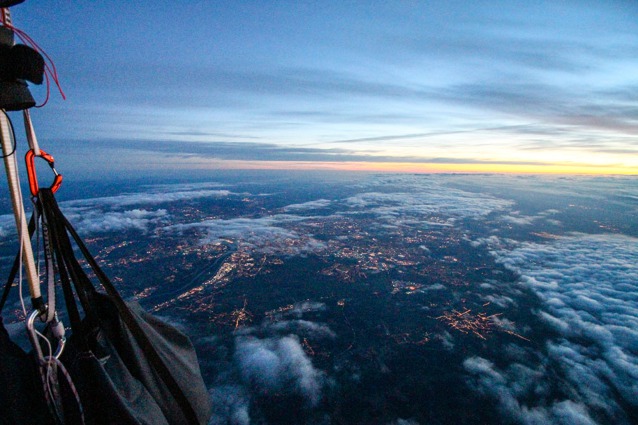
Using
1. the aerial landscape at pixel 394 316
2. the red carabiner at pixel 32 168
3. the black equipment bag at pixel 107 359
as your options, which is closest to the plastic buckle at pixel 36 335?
the black equipment bag at pixel 107 359

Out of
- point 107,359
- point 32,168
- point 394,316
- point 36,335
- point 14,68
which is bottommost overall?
point 394,316

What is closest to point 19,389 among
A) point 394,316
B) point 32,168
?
point 32,168

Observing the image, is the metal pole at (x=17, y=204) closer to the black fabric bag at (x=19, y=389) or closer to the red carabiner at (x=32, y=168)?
the red carabiner at (x=32, y=168)

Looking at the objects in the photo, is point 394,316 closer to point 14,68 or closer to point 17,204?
point 17,204

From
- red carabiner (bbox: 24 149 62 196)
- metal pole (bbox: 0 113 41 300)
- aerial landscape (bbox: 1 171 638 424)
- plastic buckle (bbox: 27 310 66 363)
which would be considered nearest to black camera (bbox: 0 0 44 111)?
metal pole (bbox: 0 113 41 300)

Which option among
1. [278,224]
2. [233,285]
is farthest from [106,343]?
[278,224]

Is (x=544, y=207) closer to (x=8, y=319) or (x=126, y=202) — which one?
(x=8, y=319)

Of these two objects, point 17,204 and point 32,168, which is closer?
point 17,204

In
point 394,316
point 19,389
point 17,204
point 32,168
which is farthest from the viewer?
point 394,316
